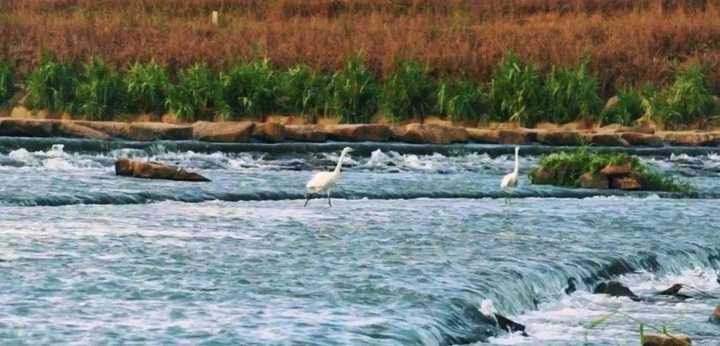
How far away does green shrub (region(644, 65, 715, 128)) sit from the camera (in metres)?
27.6

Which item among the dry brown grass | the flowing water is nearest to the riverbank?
the dry brown grass

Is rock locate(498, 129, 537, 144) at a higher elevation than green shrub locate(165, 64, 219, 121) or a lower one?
lower

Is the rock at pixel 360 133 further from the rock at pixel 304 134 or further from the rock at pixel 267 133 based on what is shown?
the rock at pixel 267 133

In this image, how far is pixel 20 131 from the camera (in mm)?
→ 23359

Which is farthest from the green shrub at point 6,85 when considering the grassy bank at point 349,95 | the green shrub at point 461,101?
the green shrub at point 461,101

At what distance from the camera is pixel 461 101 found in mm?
27484

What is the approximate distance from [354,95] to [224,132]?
386 cm

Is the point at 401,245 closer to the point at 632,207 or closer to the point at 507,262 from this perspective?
the point at 507,262

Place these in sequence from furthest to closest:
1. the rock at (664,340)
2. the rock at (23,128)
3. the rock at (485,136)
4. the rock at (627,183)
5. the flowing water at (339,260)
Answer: the rock at (485,136), the rock at (23,128), the rock at (627,183), the flowing water at (339,260), the rock at (664,340)

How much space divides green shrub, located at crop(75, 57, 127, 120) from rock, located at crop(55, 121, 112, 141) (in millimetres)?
2890

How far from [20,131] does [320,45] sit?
8198 millimetres

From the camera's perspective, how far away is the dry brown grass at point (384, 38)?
2977 centimetres

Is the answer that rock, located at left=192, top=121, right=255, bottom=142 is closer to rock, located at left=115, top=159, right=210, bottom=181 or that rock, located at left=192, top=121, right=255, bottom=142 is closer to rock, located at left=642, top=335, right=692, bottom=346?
rock, located at left=115, top=159, right=210, bottom=181

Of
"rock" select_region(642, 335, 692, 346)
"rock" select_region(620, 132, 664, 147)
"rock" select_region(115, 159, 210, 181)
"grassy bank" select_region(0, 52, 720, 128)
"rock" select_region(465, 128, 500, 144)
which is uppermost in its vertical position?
"grassy bank" select_region(0, 52, 720, 128)
